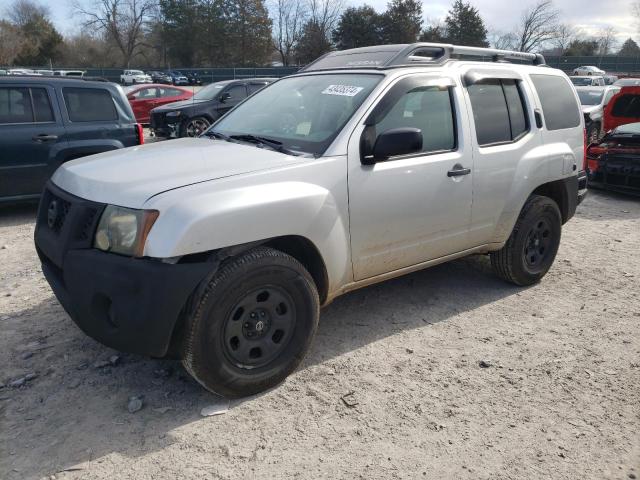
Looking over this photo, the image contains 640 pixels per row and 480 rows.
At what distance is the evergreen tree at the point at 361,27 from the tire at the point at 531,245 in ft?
206

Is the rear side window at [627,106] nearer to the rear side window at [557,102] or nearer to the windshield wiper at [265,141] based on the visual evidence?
the rear side window at [557,102]

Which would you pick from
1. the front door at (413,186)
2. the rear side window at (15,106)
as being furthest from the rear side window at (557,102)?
the rear side window at (15,106)

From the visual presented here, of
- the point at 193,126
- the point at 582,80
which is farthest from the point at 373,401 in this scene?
the point at 582,80

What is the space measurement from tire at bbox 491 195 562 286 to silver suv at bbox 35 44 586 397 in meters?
0.02

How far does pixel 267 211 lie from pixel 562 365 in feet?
7.24

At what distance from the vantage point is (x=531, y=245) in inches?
187

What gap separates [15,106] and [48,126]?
0.44m

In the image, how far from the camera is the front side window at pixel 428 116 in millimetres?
3594

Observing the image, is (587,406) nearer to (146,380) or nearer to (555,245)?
(555,245)

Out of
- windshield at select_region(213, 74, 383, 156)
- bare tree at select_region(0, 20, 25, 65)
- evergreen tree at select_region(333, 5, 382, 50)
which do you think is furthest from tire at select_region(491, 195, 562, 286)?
evergreen tree at select_region(333, 5, 382, 50)

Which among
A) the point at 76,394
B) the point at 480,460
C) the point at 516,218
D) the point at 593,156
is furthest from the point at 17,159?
the point at 593,156

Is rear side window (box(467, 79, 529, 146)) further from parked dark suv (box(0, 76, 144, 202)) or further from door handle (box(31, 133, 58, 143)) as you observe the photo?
door handle (box(31, 133, 58, 143))

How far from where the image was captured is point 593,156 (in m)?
9.32

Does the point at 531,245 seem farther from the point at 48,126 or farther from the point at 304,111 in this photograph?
the point at 48,126
